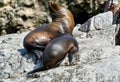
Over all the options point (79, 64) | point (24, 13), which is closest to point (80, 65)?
point (79, 64)

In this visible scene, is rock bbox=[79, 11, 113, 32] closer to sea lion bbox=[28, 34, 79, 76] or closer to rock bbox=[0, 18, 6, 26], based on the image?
sea lion bbox=[28, 34, 79, 76]

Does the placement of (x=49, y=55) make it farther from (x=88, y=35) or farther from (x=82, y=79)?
(x=88, y=35)

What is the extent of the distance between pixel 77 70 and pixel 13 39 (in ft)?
8.74

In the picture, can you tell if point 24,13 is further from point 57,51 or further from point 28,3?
point 57,51

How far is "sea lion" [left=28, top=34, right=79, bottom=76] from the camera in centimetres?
731

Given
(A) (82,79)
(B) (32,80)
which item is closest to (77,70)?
(A) (82,79)

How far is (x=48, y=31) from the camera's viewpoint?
8117mm

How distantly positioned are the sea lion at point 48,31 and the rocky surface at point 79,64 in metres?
0.19

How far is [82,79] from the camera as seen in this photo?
6.75 m

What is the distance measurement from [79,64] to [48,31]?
3.82 ft

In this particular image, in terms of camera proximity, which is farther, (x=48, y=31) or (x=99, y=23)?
(x=99, y=23)

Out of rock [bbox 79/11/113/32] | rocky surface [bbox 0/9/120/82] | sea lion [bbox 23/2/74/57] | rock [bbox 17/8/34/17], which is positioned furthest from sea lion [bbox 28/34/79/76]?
rock [bbox 17/8/34/17]

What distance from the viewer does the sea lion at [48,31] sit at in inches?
312

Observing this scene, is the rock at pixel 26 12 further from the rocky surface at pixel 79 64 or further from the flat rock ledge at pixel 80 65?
the flat rock ledge at pixel 80 65
